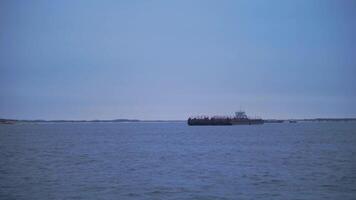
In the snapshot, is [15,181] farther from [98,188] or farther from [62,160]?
[62,160]

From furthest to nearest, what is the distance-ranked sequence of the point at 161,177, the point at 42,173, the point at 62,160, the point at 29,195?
the point at 62,160 → the point at 42,173 → the point at 161,177 → the point at 29,195

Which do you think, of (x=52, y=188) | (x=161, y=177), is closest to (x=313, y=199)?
(x=161, y=177)

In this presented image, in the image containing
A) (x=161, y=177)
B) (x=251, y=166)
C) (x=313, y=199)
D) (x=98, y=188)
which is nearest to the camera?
(x=313, y=199)

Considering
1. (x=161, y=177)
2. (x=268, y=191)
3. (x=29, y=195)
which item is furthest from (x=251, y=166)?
(x=29, y=195)

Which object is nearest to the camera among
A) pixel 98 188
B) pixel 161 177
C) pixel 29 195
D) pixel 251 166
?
pixel 29 195

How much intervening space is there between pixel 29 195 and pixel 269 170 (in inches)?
604

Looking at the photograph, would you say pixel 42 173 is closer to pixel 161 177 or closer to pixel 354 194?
pixel 161 177

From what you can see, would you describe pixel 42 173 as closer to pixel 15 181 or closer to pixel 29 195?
pixel 15 181

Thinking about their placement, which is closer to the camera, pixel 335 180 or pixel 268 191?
pixel 268 191

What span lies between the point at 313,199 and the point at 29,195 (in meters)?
12.3

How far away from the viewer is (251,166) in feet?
114

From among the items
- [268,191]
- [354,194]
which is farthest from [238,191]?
[354,194]

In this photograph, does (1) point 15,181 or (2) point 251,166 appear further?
(2) point 251,166

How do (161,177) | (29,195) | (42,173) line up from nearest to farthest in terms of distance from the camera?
1. (29,195)
2. (161,177)
3. (42,173)
